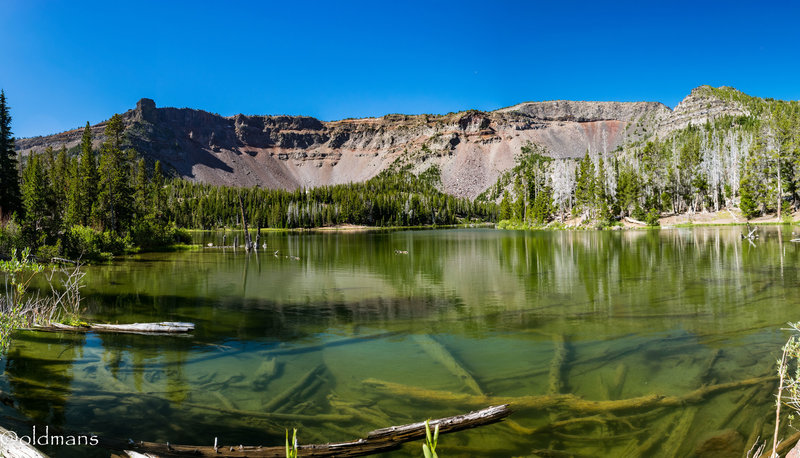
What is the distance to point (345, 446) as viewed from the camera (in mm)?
5754

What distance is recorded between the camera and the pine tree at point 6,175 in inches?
1634

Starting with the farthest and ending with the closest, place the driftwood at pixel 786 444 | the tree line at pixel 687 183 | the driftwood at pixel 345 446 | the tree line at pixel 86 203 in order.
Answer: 1. the tree line at pixel 687 183
2. the tree line at pixel 86 203
3. the driftwood at pixel 786 444
4. the driftwood at pixel 345 446

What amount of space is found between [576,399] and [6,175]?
5601 cm

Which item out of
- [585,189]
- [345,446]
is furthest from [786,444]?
[585,189]

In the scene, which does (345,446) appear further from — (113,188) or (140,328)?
(113,188)

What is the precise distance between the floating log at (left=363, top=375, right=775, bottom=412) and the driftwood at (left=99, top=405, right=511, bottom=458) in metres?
1.04

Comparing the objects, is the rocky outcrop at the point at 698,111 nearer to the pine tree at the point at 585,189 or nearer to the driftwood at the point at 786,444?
the pine tree at the point at 585,189

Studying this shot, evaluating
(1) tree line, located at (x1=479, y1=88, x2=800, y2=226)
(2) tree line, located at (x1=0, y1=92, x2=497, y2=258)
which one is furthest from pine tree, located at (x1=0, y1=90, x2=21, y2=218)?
(1) tree line, located at (x1=479, y1=88, x2=800, y2=226)

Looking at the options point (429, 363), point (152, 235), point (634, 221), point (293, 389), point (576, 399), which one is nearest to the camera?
point (576, 399)

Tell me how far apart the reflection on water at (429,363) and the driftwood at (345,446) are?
0.76 feet

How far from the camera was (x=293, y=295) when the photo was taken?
19.7 meters

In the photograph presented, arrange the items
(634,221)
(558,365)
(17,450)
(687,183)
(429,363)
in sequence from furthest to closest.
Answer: (687,183), (634,221), (429,363), (558,365), (17,450)

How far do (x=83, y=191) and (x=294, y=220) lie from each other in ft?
322

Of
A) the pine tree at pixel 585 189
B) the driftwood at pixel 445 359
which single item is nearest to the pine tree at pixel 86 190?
the driftwood at pixel 445 359
